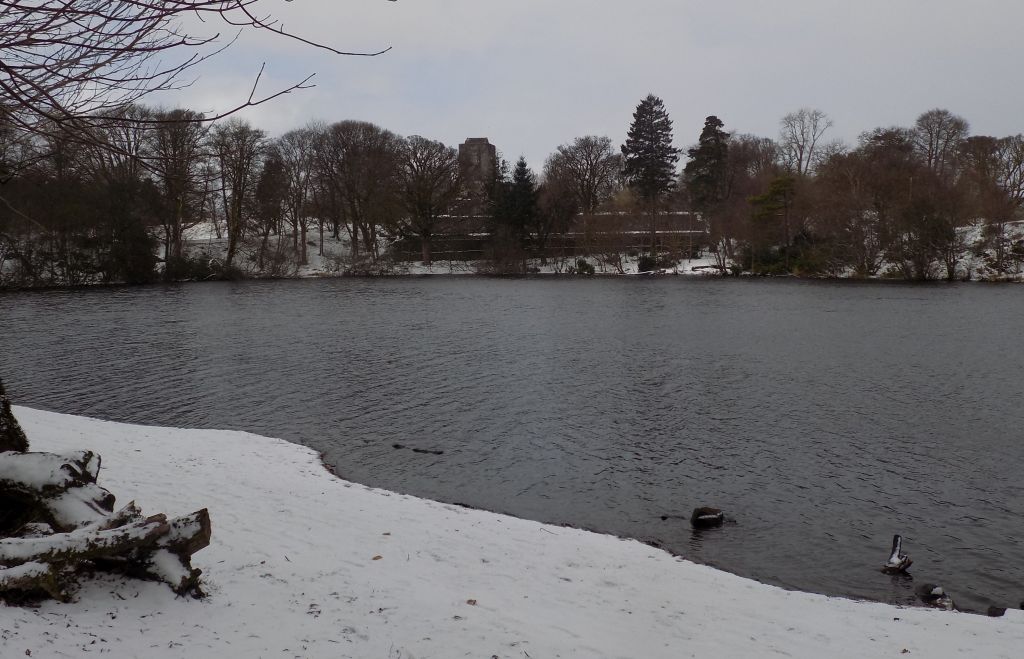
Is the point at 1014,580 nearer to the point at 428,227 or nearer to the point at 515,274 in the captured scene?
the point at 515,274

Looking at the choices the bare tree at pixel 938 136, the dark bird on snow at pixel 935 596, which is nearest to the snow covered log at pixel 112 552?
the dark bird on snow at pixel 935 596

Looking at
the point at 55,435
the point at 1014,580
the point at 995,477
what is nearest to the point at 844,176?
the point at 995,477

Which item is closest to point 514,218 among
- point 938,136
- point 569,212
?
point 569,212

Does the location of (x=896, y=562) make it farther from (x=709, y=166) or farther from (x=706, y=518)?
(x=709, y=166)

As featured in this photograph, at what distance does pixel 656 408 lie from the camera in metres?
16.5

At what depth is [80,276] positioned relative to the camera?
52.6 m

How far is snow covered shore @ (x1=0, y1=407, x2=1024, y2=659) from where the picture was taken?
15.3 feet

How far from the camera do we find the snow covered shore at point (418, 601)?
184 inches

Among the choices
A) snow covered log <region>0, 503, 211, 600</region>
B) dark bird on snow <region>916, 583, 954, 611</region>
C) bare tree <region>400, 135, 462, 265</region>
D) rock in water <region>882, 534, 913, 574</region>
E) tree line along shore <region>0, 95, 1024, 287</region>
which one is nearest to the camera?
snow covered log <region>0, 503, 211, 600</region>

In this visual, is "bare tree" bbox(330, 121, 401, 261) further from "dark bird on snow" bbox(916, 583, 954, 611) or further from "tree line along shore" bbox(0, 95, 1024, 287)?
"dark bird on snow" bbox(916, 583, 954, 611)

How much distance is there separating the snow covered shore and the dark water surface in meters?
1.33

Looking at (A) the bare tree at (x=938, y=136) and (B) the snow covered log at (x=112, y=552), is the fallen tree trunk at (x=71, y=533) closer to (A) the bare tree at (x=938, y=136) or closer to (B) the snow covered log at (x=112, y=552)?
(B) the snow covered log at (x=112, y=552)

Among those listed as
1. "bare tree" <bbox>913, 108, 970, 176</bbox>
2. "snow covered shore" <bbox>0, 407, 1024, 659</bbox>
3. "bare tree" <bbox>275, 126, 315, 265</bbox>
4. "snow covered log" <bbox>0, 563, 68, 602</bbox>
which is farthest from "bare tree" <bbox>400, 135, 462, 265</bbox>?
"snow covered log" <bbox>0, 563, 68, 602</bbox>

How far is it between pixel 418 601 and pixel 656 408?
11.4m
